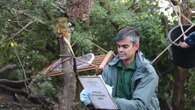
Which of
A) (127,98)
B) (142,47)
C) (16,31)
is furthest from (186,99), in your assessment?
(127,98)

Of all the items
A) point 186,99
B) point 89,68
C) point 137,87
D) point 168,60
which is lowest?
point 186,99

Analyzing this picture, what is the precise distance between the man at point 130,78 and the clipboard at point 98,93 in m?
0.04

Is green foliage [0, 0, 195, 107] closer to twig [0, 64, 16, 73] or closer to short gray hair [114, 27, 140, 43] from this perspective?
twig [0, 64, 16, 73]

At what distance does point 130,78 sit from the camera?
3.09m

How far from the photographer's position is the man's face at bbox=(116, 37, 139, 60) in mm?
3084

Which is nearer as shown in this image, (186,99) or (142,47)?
(142,47)

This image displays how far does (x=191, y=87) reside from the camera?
22.4 ft

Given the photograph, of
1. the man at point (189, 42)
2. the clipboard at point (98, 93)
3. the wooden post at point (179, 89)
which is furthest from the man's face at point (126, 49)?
the wooden post at point (179, 89)

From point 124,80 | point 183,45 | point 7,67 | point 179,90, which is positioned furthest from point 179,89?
point 124,80

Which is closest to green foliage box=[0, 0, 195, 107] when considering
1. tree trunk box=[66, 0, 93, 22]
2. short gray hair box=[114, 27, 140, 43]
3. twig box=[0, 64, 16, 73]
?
twig box=[0, 64, 16, 73]

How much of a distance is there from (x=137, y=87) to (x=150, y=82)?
0.08m

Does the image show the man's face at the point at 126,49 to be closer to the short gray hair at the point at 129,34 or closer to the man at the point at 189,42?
the short gray hair at the point at 129,34

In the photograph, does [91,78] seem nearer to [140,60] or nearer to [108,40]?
[140,60]

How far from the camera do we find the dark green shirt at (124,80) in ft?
10.1
